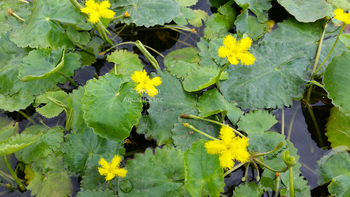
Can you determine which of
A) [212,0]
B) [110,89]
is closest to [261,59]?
[212,0]

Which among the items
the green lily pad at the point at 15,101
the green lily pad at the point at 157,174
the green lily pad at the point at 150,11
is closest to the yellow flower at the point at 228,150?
the green lily pad at the point at 157,174

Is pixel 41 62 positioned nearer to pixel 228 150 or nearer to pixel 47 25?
pixel 47 25

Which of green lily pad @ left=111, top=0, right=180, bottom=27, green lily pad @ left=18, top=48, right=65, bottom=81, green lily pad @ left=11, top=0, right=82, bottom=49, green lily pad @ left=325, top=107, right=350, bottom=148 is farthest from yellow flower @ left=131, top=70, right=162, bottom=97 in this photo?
green lily pad @ left=325, top=107, right=350, bottom=148

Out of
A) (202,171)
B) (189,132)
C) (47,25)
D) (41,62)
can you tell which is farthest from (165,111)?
(47,25)

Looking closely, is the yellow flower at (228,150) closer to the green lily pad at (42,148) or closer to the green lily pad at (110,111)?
the green lily pad at (110,111)

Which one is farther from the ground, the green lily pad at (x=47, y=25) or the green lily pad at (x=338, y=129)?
the green lily pad at (x=47, y=25)

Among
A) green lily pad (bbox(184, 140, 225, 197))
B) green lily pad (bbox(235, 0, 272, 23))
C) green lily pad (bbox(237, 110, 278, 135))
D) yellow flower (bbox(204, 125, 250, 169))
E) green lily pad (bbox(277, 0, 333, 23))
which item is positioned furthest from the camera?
green lily pad (bbox(235, 0, 272, 23))

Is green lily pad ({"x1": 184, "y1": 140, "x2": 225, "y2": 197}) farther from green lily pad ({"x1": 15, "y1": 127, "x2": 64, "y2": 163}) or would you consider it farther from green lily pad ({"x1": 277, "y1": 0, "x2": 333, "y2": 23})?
green lily pad ({"x1": 277, "y1": 0, "x2": 333, "y2": 23})

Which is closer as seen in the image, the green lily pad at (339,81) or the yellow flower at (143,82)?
the yellow flower at (143,82)
